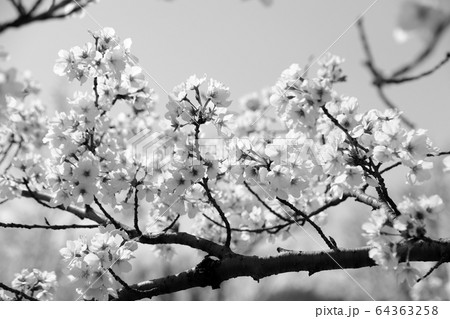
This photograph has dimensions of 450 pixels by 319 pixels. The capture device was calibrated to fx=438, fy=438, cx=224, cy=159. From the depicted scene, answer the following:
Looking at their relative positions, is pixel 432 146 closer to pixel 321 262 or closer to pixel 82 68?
A: pixel 321 262

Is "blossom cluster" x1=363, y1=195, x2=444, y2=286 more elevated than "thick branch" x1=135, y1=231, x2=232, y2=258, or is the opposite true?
"thick branch" x1=135, y1=231, x2=232, y2=258

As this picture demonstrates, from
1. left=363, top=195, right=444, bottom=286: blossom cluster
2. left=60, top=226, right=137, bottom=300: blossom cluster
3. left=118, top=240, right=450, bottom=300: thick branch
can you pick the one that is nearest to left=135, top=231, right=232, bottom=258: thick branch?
left=118, top=240, right=450, bottom=300: thick branch

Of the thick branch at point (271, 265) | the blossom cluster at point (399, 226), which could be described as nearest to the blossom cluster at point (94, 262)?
the thick branch at point (271, 265)

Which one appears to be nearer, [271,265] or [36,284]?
[271,265]

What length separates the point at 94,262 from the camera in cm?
200

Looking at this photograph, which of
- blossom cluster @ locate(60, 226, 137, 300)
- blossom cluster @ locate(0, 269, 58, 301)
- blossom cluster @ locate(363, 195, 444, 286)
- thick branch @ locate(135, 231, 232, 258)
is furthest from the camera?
blossom cluster @ locate(0, 269, 58, 301)

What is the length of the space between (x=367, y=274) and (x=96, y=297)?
8.32 metres

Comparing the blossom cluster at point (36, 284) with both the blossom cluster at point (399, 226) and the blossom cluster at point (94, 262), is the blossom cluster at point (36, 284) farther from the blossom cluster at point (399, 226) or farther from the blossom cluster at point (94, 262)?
the blossom cluster at point (399, 226)

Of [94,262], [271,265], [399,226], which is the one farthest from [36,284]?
[399,226]

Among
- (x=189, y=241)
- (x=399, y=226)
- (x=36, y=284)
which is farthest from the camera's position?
(x=36, y=284)

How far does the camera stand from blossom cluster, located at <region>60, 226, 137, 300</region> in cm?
202

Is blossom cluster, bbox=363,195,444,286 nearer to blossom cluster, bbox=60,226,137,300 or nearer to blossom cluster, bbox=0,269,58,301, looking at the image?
blossom cluster, bbox=60,226,137,300

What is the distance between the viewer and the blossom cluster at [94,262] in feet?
6.63

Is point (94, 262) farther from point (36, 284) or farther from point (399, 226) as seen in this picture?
point (399, 226)
